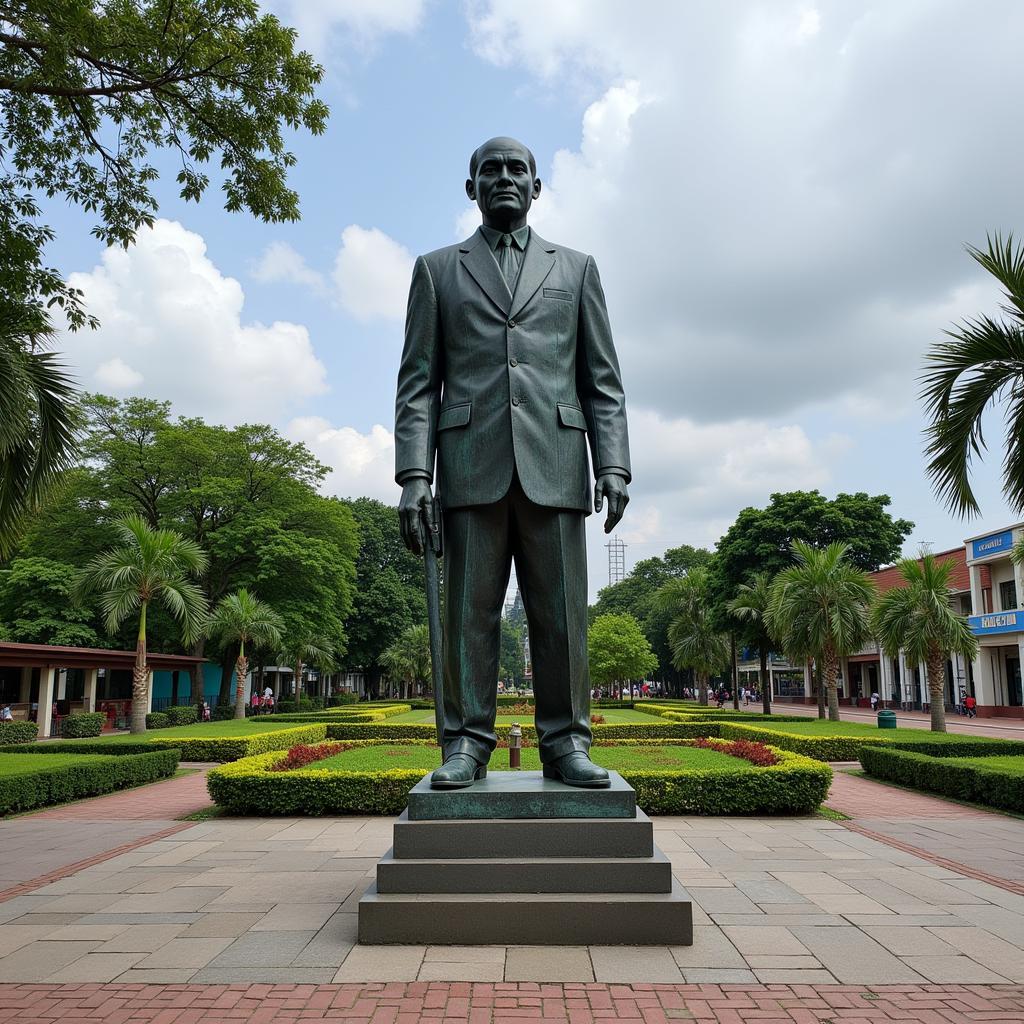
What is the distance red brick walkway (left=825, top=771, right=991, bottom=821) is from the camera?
33.1 feet

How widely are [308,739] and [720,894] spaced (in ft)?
50.9

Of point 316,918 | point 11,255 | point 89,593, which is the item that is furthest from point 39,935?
point 89,593

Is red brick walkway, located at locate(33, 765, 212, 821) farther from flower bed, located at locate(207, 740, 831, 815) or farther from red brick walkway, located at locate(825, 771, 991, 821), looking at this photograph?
red brick walkway, located at locate(825, 771, 991, 821)

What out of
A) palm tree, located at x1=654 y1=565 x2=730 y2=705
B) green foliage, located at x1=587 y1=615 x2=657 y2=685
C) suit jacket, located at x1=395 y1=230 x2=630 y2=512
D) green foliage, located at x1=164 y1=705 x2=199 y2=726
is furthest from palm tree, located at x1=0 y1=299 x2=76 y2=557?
palm tree, located at x1=654 y1=565 x2=730 y2=705

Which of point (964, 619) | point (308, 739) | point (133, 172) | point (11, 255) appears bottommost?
point (308, 739)

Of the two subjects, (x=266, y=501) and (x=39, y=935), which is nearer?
(x=39, y=935)

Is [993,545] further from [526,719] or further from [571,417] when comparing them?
[571,417]

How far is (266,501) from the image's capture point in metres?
32.4

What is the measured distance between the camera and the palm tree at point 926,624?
59.6 feet

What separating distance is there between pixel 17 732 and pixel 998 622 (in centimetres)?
3414

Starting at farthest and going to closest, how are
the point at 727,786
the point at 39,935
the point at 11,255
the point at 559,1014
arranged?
the point at 727,786 → the point at 11,255 → the point at 39,935 → the point at 559,1014

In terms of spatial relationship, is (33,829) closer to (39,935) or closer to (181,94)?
(39,935)

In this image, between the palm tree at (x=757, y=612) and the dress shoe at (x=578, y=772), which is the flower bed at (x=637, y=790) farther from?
the palm tree at (x=757, y=612)

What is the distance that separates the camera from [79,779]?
1180 cm
